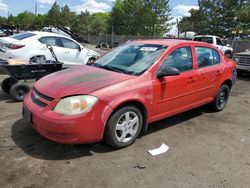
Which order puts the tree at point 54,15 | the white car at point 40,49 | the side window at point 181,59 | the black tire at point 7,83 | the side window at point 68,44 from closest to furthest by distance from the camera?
the side window at point 181,59 → the black tire at point 7,83 → the white car at point 40,49 → the side window at point 68,44 → the tree at point 54,15

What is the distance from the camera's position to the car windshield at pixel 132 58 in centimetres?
482

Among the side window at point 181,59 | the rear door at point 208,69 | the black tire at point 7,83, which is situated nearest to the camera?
the side window at point 181,59

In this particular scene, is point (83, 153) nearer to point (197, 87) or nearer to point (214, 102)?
point (197, 87)

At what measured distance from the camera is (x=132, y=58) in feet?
16.8

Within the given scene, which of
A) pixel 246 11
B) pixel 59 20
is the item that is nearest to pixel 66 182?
pixel 246 11

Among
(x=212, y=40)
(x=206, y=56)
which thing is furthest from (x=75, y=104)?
(x=212, y=40)

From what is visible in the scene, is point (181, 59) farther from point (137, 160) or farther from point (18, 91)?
point (18, 91)

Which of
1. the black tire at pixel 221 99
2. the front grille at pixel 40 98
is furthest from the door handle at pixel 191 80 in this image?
the front grille at pixel 40 98

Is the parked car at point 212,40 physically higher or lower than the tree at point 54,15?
lower

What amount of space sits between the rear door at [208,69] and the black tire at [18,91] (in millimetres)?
3929

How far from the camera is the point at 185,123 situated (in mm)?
5789

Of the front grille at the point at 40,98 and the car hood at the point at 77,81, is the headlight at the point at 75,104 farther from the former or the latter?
the front grille at the point at 40,98

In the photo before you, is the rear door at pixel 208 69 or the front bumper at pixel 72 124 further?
the rear door at pixel 208 69

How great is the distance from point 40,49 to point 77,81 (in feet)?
19.7
